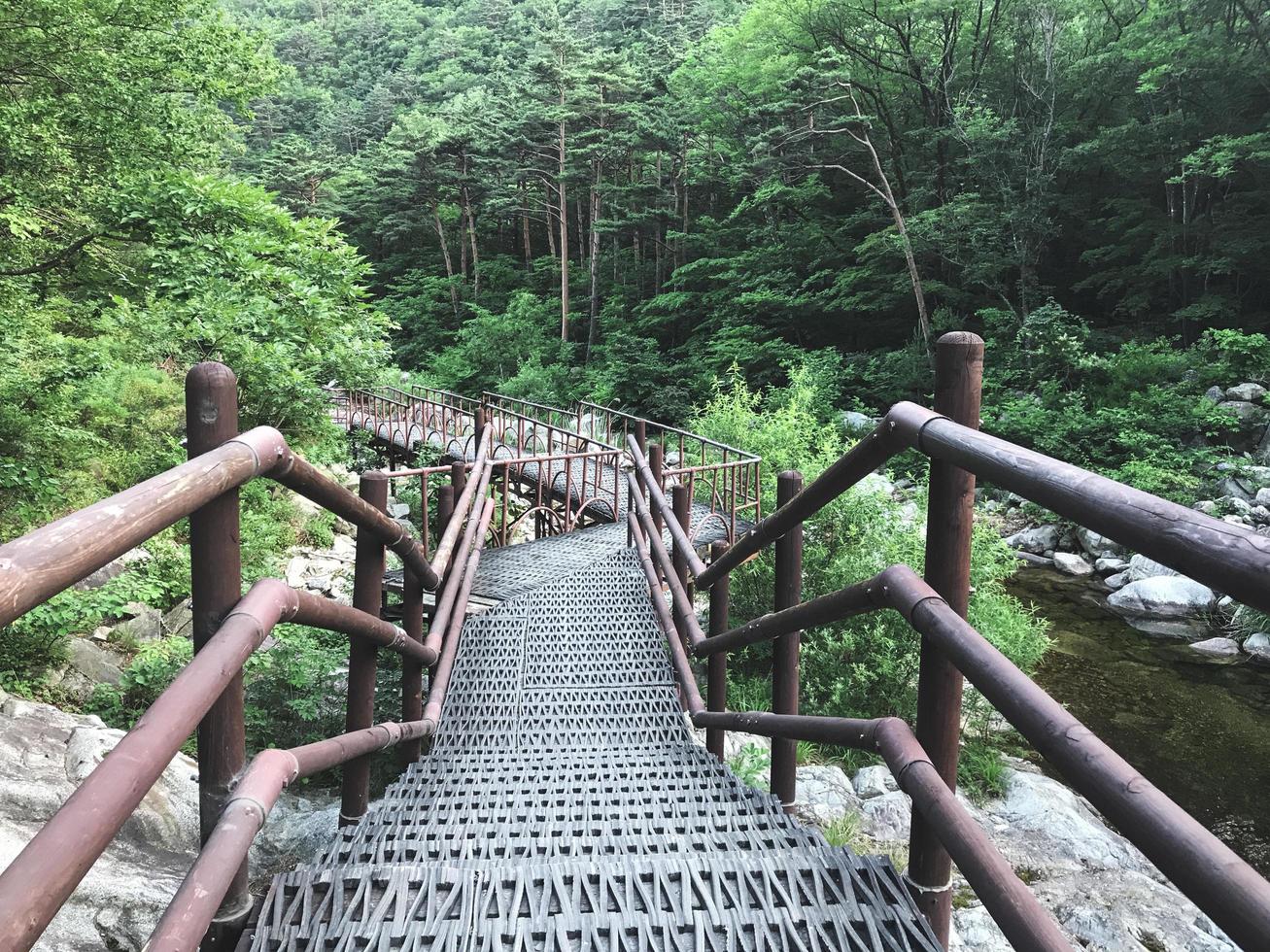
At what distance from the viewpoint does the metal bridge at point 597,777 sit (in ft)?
2.43

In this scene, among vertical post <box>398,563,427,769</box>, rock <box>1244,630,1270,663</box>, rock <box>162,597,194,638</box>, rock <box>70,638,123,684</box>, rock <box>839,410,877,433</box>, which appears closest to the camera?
vertical post <box>398,563,427,769</box>

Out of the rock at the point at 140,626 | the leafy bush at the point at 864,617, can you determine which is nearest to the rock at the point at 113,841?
the rock at the point at 140,626

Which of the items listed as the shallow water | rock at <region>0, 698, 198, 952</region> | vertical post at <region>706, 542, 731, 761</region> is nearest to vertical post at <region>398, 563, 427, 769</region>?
rock at <region>0, 698, 198, 952</region>

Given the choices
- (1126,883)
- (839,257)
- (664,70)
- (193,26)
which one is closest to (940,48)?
(839,257)

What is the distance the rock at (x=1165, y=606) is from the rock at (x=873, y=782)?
565 cm

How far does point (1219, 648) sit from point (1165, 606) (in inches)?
41.8

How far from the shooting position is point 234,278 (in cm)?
733

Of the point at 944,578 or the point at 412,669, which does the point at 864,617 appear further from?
the point at 944,578

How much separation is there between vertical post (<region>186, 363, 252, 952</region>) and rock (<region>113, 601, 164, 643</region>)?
18.3 ft

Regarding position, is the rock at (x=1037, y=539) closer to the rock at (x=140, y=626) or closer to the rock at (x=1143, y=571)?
the rock at (x=1143, y=571)

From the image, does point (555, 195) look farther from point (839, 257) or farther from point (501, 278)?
point (839, 257)

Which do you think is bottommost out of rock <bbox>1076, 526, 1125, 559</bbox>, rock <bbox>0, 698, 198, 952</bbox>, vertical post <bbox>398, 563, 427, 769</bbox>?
rock <bbox>1076, 526, 1125, 559</bbox>

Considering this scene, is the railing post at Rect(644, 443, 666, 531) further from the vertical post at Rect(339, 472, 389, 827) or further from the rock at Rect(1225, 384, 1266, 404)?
the rock at Rect(1225, 384, 1266, 404)

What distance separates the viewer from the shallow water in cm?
550
